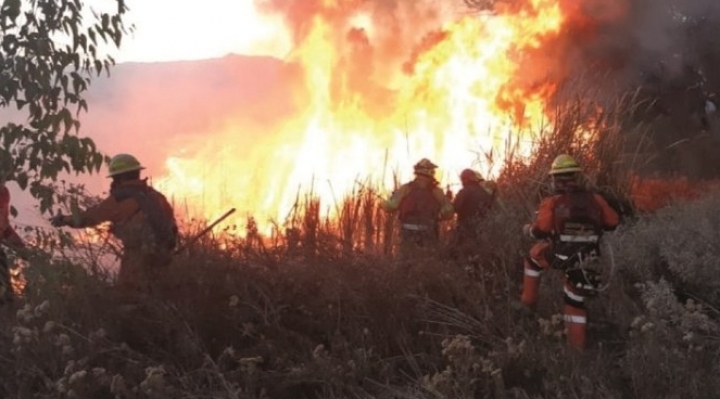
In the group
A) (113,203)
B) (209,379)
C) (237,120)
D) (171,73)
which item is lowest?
(209,379)

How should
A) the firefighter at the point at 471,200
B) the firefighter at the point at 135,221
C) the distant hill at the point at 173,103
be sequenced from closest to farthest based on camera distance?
1. the firefighter at the point at 135,221
2. the firefighter at the point at 471,200
3. the distant hill at the point at 173,103

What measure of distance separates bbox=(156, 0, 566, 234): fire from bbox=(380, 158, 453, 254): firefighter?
2113 mm

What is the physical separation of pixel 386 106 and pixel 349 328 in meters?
8.19

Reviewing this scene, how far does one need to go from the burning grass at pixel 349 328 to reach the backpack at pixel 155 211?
262mm

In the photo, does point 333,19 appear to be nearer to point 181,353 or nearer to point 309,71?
point 309,71

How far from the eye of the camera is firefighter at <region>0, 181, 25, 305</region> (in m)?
4.42

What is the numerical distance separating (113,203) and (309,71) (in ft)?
25.8

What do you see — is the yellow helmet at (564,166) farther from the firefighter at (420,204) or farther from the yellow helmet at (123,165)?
the yellow helmet at (123,165)

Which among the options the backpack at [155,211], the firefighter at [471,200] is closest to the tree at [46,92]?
Result: the backpack at [155,211]

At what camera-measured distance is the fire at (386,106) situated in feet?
37.9

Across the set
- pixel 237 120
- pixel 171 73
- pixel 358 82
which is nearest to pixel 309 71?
pixel 358 82

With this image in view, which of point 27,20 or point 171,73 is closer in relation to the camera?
point 27,20

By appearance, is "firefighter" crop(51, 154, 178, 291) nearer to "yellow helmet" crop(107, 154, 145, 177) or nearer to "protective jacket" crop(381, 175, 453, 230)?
"yellow helmet" crop(107, 154, 145, 177)

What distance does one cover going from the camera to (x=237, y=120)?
17.9 meters
